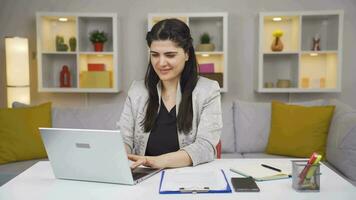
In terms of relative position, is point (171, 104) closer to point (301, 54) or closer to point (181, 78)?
point (181, 78)

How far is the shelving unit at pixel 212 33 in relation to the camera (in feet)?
11.3

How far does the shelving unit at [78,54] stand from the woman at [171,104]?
70.7 inches

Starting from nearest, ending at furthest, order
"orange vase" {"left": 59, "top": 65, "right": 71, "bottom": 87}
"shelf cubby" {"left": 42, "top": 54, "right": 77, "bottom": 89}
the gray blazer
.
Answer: the gray blazer
"orange vase" {"left": 59, "top": 65, "right": 71, "bottom": 87}
"shelf cubby" {"left": 42, "top": 54, "right": 77, "bottom": 89}

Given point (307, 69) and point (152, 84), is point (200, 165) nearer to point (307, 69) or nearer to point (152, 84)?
point (152, 84)

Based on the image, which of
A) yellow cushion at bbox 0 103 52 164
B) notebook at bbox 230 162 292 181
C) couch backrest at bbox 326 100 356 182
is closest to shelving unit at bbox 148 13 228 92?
couch backrest at bbox 326 100 356 182

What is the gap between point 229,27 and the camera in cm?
372

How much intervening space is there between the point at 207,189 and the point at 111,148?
1.03ft

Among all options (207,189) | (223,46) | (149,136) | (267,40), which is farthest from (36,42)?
(207,189)

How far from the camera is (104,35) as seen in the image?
3.65 meters

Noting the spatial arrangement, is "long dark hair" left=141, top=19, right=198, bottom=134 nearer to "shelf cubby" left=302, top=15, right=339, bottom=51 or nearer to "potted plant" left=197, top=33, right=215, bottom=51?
"potted plant" left=197, top=33, right=215, bottom=51

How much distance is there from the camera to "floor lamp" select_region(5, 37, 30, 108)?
11.2 feet

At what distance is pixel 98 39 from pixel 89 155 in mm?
2532

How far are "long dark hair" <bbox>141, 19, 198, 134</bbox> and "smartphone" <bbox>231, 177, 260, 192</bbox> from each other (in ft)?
1.51

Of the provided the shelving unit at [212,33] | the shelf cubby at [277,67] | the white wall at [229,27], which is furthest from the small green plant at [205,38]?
the shelf cubby at [277,67]
